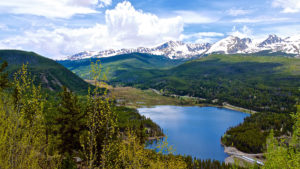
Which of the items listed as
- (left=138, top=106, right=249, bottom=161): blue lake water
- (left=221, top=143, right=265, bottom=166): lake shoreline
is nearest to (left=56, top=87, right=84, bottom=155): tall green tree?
(left=138, top=106, right=249, bottom=161): blue lake water

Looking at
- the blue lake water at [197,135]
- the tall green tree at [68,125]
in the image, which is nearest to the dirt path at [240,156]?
the blue lake water at [197,135]

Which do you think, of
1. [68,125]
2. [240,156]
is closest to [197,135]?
[240,156]

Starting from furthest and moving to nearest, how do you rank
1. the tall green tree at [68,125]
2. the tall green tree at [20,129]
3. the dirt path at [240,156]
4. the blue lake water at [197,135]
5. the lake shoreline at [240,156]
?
the blue lake water at [197,135], the dirt path at [240,156], the lake shoreline at [240,156], the tall green tree at [68,125], the tall green tree at [20,129]

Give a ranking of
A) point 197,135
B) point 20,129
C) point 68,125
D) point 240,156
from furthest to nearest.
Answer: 1. point 197,135
2. point 240,156
3. point 68,125
4. point 20,129

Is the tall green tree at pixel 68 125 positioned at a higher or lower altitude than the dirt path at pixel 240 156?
higher

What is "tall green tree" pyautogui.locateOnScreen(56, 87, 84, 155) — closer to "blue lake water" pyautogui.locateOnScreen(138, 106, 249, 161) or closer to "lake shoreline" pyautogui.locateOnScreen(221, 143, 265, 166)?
"blue lake water" pyautogui.locateOnScreen(138, 106, 249, 161)

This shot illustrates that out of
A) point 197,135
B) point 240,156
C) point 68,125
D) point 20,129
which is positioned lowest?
point 197,135

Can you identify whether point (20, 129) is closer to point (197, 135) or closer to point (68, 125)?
point (68, 125)

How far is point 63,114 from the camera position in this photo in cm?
4838

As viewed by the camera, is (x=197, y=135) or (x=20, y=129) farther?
(x=197, y=135)

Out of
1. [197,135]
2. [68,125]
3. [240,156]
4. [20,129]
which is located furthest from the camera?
[197,135]

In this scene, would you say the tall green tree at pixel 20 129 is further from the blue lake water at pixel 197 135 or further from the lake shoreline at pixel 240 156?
the lake shoreline at pixel 240 156

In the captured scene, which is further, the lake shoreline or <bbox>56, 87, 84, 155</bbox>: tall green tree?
the lake shoreline

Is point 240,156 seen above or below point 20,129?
below
